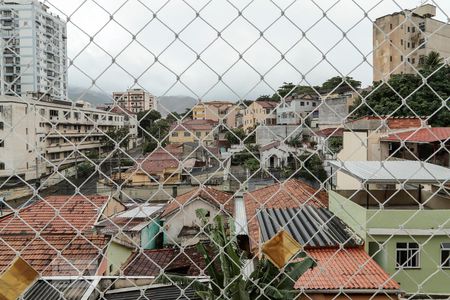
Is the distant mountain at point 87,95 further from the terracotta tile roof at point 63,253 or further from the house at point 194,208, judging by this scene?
the terracotta tile roof at point 63,253

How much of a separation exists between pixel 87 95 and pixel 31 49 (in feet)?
0.50

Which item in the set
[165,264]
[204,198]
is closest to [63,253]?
[204,198]

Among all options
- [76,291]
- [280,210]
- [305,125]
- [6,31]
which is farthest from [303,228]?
[6,31]

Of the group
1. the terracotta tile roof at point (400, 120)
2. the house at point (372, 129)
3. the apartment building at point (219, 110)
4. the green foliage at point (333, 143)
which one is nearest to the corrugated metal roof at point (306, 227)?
the green foliage at point (333, 143)

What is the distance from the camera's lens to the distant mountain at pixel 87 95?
2.52ft

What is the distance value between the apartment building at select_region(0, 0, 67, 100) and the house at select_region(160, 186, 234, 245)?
1.28 ft

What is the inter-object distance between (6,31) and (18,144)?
0.24 meters

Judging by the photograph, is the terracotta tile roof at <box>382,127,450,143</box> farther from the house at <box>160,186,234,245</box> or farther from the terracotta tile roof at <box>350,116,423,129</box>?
the house at <box>160,186,234,245</box>

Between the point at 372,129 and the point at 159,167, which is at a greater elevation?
the point at 372,129

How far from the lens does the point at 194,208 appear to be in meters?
5.16

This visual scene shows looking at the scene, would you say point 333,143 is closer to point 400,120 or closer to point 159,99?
point 400,120

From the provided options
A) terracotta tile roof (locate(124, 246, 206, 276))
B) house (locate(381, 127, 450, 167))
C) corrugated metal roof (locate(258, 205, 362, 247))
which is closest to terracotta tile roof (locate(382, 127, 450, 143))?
house (locate(381, 127, 450, 167))

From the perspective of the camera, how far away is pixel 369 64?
844 millimetres

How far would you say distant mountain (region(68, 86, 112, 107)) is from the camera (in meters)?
0.77
